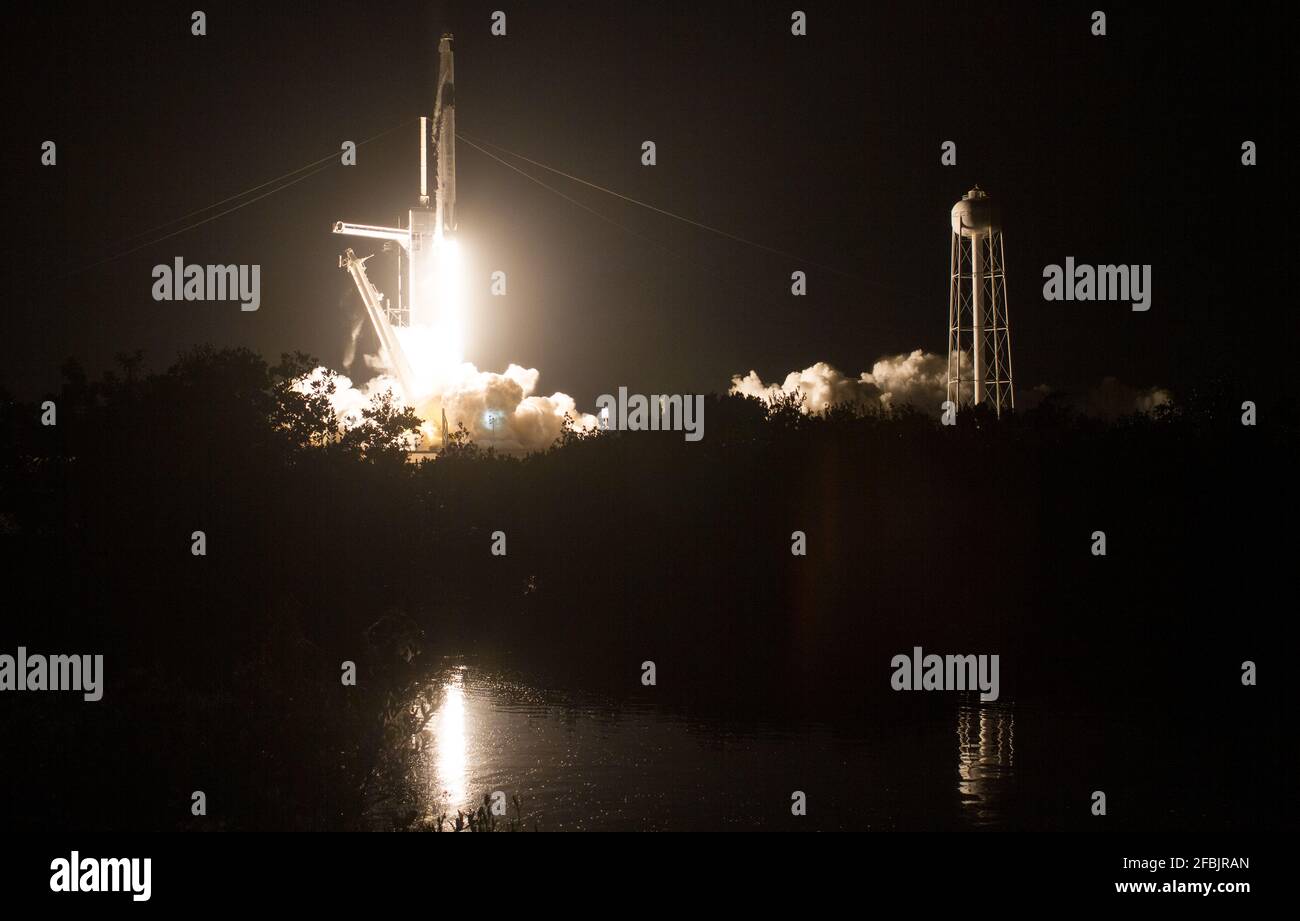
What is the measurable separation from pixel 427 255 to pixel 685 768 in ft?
125

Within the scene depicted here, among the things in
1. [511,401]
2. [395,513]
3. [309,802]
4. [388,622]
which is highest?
[511,401]

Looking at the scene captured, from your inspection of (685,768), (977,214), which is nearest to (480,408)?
(977,214)

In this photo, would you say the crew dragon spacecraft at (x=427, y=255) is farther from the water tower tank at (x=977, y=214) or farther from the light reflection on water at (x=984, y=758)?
the light reflection on water at (x=984, y=758)

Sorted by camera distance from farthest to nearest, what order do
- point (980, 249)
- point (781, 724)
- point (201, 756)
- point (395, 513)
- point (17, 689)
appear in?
1. point (980, 249)
2. point (781, 724)
3. point (395, 513)
4. point (17, 689)
5. point (201, 756)

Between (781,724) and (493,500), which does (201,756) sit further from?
(493,500)

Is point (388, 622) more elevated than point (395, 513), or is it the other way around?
point (395, 513)

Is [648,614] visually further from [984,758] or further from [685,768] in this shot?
[984,758]

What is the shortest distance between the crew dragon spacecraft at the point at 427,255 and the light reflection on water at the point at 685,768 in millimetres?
29705

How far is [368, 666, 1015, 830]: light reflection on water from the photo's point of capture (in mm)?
23844

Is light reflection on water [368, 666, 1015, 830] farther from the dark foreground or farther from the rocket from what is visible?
the rocket

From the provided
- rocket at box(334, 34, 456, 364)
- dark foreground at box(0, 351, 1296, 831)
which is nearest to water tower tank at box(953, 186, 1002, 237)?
dark foreground at box(0, 351, 1296, 831)
